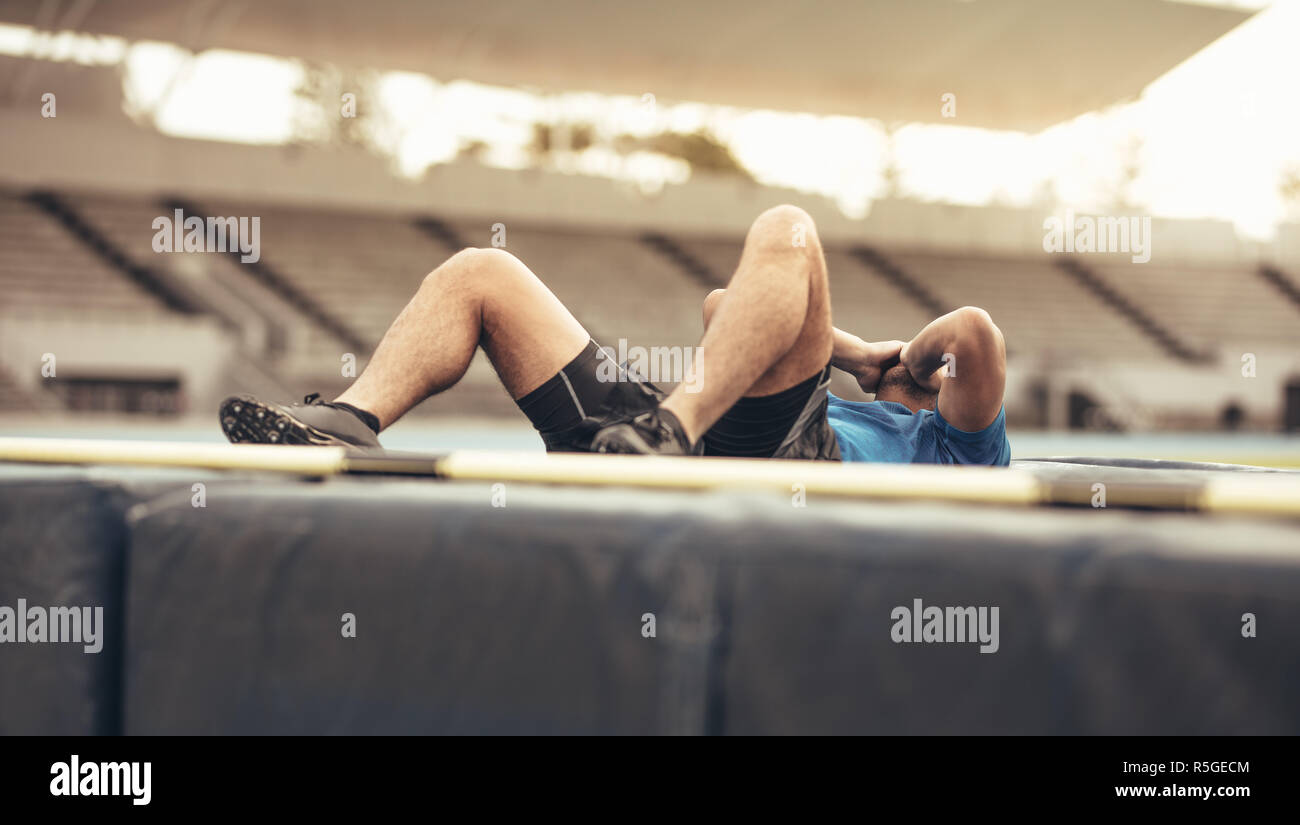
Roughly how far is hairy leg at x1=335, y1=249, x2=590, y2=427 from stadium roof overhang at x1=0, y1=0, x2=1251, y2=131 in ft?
40.7

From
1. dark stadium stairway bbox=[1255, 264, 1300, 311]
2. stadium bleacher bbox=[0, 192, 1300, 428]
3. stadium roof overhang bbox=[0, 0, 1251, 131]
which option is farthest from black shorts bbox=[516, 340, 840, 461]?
dark stadium stairway bbox=[1255, 264, 1300, 311]

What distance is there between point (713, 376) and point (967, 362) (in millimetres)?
542

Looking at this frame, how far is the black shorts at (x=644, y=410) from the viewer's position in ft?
5.42

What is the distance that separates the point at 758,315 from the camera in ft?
4.82

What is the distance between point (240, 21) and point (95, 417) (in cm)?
550

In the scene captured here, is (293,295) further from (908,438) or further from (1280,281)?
(1280,281)

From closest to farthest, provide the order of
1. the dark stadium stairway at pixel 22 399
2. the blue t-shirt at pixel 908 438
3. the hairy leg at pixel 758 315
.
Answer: the hairy leg at pixel 758 315 → the blue t-shirt at pixel 908 438 → the dark stadium stairway at pixel 22 399

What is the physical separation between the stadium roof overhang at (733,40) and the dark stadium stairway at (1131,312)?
3599mm

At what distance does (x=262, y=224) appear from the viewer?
15.6 m

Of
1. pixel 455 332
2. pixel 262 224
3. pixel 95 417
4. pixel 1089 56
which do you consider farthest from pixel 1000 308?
pixel 455 332

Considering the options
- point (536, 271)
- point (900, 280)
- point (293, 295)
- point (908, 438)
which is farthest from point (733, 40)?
point (908, 438)

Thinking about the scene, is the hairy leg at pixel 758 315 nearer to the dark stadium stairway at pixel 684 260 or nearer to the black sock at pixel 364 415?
the black sock at pixel 364 415

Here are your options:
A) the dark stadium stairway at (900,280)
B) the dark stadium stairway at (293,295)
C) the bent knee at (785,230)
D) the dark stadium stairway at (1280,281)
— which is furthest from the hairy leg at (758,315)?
the dark stadium stairway at (1280,281)
